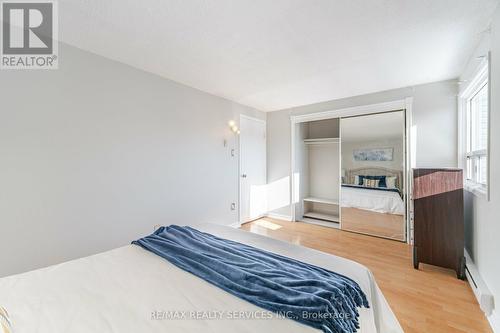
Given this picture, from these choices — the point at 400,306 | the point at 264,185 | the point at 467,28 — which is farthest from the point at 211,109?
the point at 400,306

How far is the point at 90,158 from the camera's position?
2.28 meters

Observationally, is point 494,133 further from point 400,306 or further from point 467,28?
point 400,306

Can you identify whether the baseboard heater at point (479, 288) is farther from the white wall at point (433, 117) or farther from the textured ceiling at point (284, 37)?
the textured ceiling at point (284, 37)

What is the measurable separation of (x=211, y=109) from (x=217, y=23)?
6.09 ft

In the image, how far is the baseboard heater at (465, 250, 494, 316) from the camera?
1.68 m

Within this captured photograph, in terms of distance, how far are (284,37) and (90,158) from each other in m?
2.36

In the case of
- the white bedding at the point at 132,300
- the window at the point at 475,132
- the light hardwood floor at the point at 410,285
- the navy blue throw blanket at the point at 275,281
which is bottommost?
the light hardwood floor at the point at 410,285

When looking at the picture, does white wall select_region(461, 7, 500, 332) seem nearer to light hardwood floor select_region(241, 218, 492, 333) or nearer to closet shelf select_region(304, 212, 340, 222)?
light hardwood floor select_region(241, 218, 492, 333)

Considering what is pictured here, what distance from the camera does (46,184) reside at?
6.55ft

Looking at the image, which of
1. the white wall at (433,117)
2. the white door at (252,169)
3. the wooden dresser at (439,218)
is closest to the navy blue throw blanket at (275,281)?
the wooden dresser at (439,218)

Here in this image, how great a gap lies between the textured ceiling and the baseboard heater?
7.45ft

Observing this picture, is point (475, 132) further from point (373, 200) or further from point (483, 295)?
point (483, 295)

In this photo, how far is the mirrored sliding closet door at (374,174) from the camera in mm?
3433

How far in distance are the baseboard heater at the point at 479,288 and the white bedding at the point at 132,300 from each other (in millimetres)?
1107
